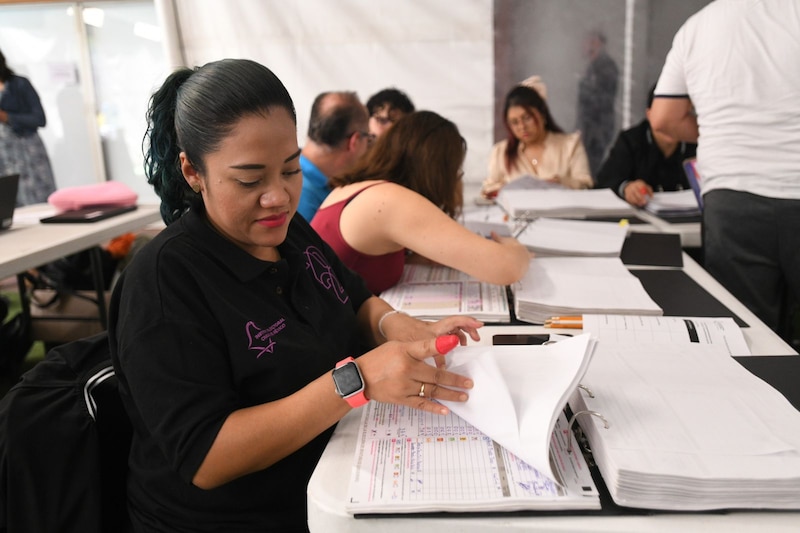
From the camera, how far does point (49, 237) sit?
2180 millimetres

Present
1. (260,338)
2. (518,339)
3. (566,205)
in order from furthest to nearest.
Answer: (566,205), (518,339), (260,338)

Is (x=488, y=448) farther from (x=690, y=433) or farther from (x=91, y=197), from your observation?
(x=91, y=197)

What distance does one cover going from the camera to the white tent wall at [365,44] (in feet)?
11.6

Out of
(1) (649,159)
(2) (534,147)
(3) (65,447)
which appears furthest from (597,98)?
(3) (65,447)

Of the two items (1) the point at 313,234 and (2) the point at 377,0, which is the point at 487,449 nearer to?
(1) the point at 313,234

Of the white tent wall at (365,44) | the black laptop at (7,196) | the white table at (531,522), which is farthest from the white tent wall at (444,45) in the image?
the white table at (531,522)

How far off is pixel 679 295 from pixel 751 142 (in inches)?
24.5

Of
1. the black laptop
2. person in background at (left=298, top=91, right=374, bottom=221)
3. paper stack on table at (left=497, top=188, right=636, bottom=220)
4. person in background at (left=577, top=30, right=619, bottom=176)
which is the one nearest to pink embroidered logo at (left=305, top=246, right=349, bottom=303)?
paper stack on table at (left=497, top=188, right=636, bottom=220)

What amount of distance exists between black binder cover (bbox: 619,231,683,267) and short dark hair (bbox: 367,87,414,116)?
1.62 meters

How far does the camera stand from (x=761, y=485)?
0.65 m

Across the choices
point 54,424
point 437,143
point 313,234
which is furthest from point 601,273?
point 54,424

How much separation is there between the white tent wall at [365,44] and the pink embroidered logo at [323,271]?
254cm

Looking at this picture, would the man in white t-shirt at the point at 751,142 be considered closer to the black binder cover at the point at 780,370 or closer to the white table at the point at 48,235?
the black binder cover at the point at 780,370

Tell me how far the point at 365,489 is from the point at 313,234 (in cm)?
63
